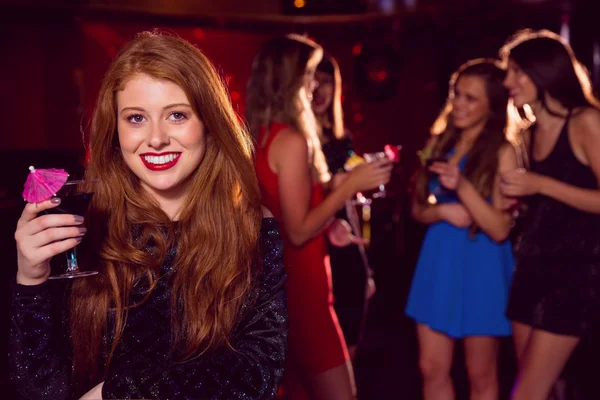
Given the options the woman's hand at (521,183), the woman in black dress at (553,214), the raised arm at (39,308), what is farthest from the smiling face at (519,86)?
the raised arm at (39,308)

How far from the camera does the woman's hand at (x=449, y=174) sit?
317cm

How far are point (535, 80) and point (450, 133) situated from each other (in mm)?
640

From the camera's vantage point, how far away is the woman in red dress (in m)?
2.78

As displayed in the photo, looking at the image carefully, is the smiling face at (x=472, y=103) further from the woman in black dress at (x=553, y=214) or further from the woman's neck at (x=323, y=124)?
the woman's neck at (x=323, y=124)

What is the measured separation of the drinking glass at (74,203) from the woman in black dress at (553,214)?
192cm

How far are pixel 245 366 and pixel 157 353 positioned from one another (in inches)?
8.7

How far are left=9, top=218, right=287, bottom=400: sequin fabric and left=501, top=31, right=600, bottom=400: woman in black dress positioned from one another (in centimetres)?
156

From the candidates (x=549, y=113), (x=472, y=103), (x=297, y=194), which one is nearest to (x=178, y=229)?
(x=297, y=194)

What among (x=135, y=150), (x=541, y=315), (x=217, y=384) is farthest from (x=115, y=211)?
(x=541, y=315)

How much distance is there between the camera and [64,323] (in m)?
1.64

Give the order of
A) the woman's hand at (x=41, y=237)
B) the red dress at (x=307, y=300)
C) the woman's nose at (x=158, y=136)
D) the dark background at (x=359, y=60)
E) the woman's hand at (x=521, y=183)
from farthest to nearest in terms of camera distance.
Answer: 1. the dark background at (x=359, y=60)
2. the woman's hand at (x=521, y=183)
3. the red dress at (x=307, y=300)
4. the woman's nose at (x=158, y=136)
5. the woman's hand at (x=41, y=237)

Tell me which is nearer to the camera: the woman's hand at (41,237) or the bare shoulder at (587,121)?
the woman's hand at (41,237)

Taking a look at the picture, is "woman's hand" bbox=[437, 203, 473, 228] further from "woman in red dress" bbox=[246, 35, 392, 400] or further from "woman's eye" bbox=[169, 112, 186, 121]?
"woman's eye" bbox=[169, 112, 186, 121]

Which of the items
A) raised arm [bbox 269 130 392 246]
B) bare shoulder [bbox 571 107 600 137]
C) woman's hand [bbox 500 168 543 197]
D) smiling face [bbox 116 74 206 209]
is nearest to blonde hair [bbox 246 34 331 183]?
raised arm [bbox 269 130 392 246]
